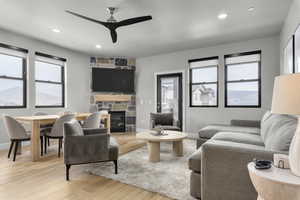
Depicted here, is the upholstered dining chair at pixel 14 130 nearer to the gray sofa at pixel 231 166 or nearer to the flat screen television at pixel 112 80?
the flat screen television at pixel 112 80

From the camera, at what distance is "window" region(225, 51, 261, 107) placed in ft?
14.0

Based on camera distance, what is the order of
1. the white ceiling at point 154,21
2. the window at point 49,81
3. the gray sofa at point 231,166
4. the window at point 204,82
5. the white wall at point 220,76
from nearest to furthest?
the gray sofa at point 231,166
the white ceiling at point 154,21
the white wall at point 220,76
the window at point 49,81
the window at point 204,82

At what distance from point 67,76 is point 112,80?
1485 mm

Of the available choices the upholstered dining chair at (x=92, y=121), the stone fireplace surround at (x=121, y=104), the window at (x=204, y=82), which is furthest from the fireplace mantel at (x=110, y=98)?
the window at (x=204, y=82)

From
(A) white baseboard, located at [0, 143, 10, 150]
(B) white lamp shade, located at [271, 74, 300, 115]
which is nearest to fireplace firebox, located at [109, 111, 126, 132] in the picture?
(A) white baseboard, located at [0, 143, 10, 150]

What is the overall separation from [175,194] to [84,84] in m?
4.83

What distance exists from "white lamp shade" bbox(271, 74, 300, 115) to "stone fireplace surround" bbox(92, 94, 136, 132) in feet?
17.4

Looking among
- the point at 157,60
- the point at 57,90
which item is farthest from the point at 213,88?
the point at 57,90

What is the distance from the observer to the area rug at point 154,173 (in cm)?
211

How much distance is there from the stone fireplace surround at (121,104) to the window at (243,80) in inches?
130

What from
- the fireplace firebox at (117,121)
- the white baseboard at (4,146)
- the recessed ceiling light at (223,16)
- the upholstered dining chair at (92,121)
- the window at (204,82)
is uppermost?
the recessed ceiling light at (223,16)

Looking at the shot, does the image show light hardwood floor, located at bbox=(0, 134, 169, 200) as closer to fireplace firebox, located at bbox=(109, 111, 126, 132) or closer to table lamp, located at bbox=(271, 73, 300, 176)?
table lamp, located at bbox=(271, 73, 300, 176)

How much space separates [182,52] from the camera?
533cm

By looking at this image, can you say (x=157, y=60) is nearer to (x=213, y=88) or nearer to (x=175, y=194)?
(x=213, y=88)
